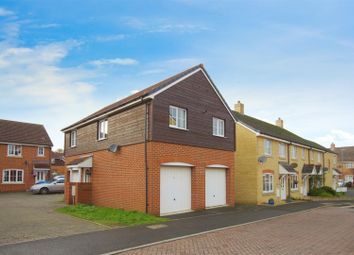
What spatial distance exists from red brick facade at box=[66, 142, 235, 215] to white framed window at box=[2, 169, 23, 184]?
17152 millimetres

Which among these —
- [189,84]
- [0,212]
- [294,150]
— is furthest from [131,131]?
[294,150]

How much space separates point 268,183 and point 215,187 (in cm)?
678

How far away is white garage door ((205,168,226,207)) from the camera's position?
19.8 meters

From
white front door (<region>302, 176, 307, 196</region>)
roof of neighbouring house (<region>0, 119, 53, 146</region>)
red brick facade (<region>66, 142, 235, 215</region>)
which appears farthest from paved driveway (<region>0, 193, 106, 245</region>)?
white front door (<region>302, 176, 307, 196</region>)

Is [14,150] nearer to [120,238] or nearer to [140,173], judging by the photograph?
[140,173]

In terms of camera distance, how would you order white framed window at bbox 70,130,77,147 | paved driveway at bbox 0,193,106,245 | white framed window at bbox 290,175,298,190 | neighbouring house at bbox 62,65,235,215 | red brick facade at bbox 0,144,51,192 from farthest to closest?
1. red brick facade at bbox 0,144,51,192
2. white framed window at bbox 290,175,298,190
3. white framed window at bbox 70,130,77,147
4. neighbouring house at bbox 62,65,235,215
5. paved driveway at bbox 0,193,106,245

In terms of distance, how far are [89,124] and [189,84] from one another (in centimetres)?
762

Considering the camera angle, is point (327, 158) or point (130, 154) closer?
point (130, 154)

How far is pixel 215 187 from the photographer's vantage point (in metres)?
20.5

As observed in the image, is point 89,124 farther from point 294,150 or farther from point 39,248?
point 294,150

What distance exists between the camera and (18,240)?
1072 centimetres

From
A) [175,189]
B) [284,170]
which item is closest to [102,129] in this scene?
[175,189]

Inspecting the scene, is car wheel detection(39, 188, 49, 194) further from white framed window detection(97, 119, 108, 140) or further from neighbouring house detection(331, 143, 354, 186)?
neighbouring house detection(331, 143, 354, 186)

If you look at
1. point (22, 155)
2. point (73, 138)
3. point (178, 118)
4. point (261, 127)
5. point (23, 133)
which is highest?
point (23, 133)
